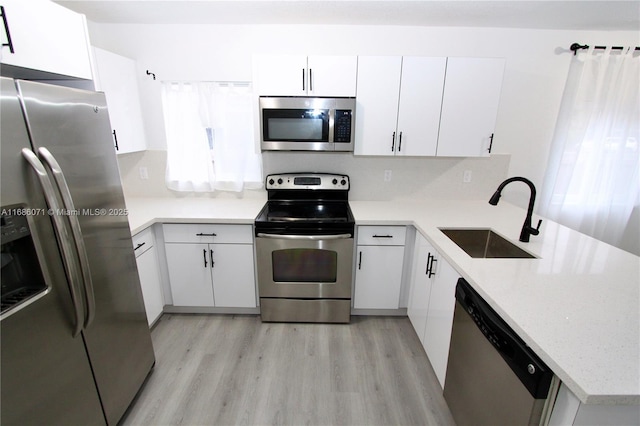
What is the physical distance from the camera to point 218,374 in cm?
184

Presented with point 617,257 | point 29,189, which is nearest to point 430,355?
point 617,257

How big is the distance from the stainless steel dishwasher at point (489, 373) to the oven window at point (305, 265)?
955 millimetres

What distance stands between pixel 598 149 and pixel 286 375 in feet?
9.93

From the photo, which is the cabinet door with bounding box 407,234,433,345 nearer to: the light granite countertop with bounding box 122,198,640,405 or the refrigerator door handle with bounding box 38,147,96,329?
the light granite countertop with bounding box 122,198,640,405

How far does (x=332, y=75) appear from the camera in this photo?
2004 millimetres

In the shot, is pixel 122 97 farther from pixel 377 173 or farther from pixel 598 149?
pixel 598 149

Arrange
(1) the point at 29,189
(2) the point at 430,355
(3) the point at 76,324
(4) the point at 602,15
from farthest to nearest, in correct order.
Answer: (4) the point at 602,15, (2) the point at 430,355, (3) the point at 76,324, (1) the point at 29,189

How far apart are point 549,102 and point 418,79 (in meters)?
1.28

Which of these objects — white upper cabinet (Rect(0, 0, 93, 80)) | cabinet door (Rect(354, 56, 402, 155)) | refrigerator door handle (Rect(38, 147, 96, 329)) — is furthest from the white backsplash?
refrigerator door handle (Rect(38, 147, 96, 329))

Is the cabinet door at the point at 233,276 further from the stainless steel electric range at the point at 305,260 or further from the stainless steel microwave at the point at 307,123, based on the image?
the stainless steel microwave at the point at 307,123

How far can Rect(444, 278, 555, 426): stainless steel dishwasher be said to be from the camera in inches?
34.7

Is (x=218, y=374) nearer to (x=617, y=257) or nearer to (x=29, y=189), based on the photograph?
(x=29, y=189)

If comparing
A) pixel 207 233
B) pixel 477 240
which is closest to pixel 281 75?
pixel 207 233

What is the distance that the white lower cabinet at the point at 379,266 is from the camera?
213cm
